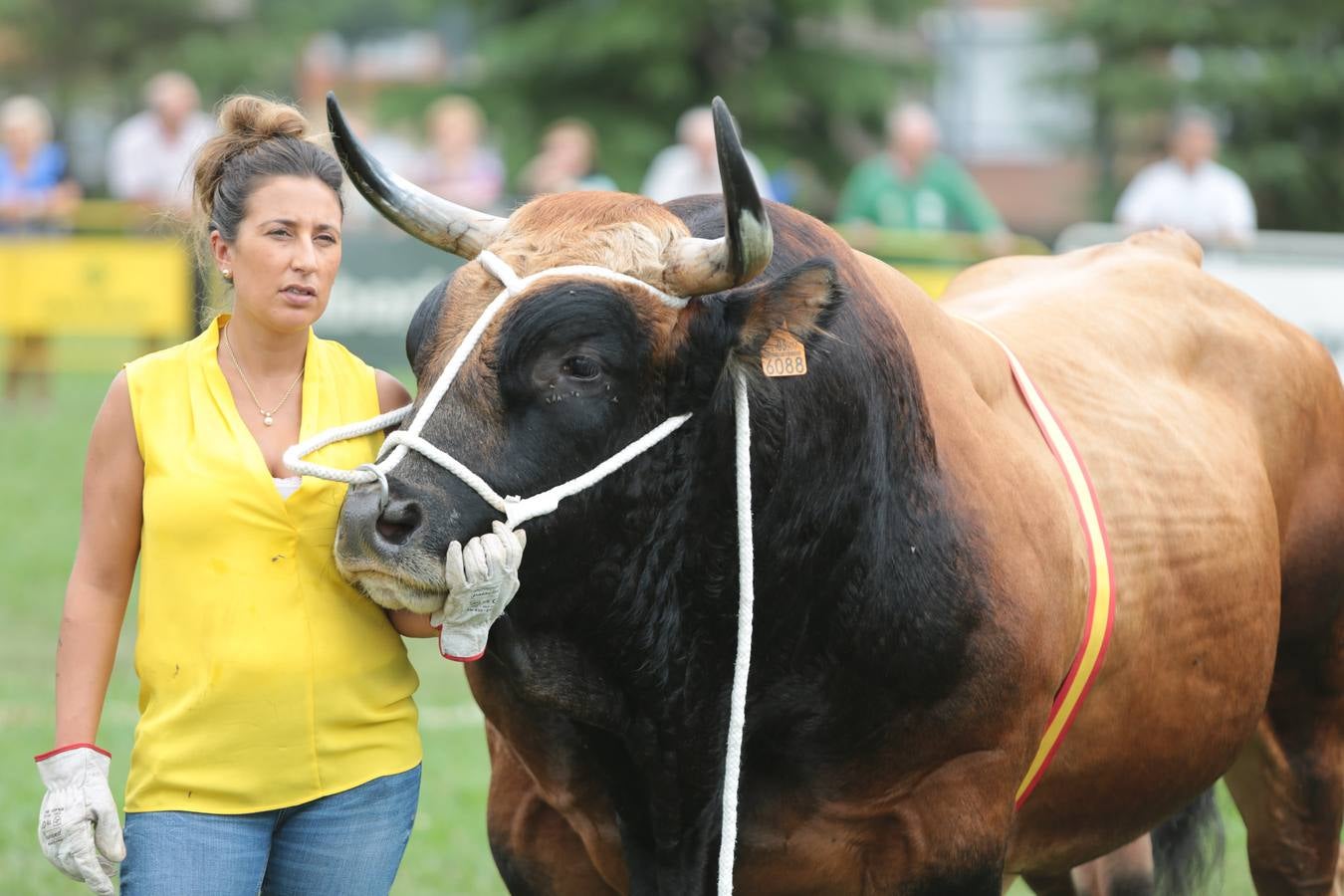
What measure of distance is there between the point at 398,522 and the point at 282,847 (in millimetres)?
756

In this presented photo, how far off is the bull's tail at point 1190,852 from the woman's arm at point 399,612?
9.09 ft

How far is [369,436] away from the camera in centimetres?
341

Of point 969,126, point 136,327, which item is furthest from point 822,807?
point 969,126

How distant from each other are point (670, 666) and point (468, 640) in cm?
51

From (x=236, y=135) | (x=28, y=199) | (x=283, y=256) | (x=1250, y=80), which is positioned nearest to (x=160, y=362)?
(x=283, y=256)

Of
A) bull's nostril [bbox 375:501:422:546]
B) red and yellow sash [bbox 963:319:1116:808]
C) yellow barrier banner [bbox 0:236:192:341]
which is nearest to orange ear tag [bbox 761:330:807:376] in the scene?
bull's nostril [bbox 375:501:422:546]

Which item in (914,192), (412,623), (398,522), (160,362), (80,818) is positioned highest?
(160,362)

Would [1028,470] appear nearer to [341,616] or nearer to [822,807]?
[822,807]

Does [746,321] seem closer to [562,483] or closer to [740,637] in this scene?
[562,483]

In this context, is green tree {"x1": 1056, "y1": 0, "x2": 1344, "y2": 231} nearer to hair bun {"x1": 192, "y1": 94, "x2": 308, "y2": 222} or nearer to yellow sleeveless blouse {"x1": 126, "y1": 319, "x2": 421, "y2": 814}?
hair bun {"x1": 192, "y1": 94, "x2": 308, "y2": 222}

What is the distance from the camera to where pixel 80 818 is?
315 cm

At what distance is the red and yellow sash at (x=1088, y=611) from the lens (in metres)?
3.82

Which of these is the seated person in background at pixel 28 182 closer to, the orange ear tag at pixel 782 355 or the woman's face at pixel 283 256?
the woman's face at pixel 283 256

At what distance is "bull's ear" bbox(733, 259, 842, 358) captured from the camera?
326 centimetres
